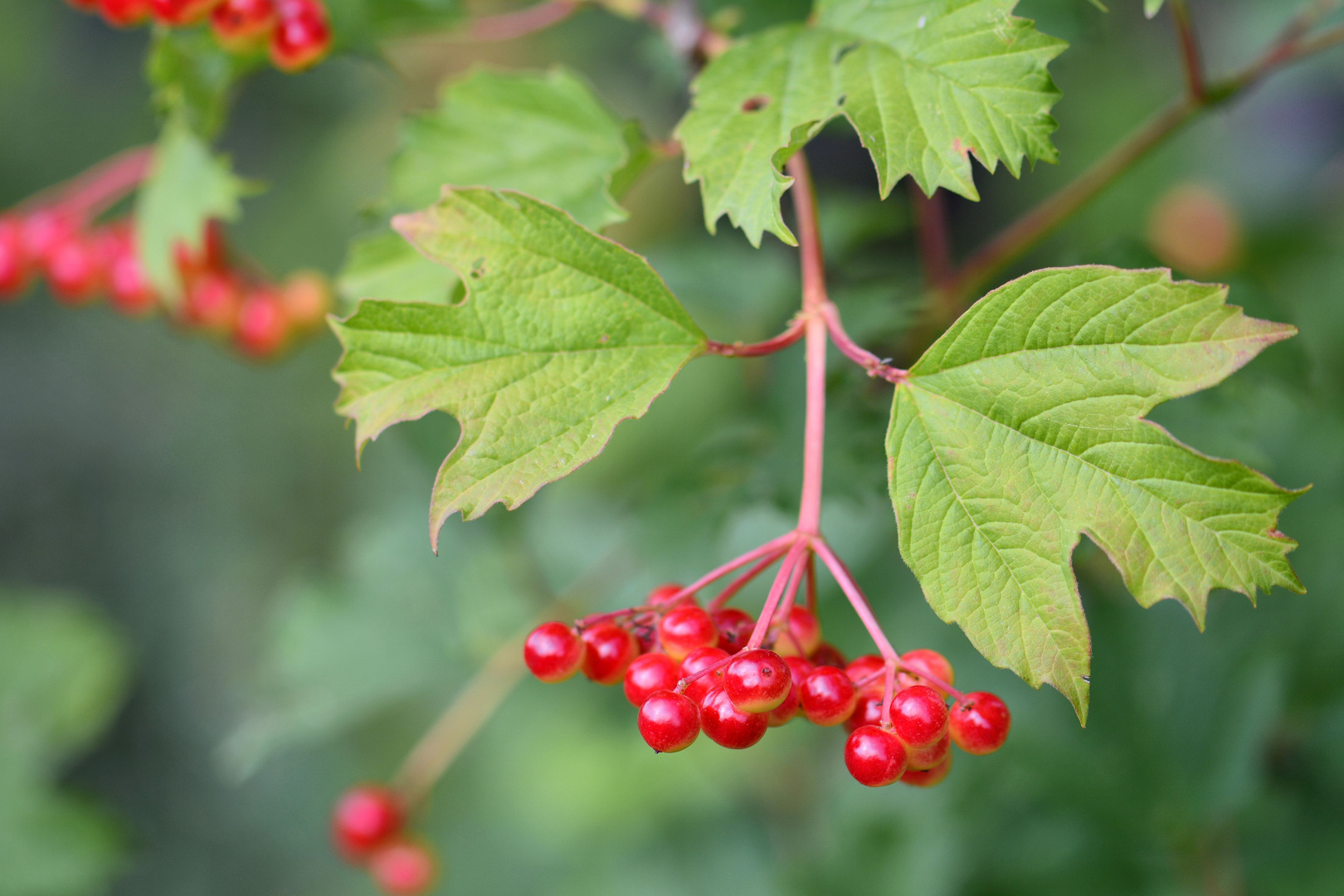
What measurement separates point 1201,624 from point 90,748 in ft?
8.03

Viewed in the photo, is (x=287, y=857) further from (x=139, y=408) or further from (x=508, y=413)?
(x=508, y=413)

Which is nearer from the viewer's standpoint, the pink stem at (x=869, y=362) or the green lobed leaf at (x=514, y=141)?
the pink stem at (x=869, y=362)

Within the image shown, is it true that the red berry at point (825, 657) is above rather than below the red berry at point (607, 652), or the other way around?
below

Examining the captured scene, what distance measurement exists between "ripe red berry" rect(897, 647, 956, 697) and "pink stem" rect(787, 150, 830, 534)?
9 cm

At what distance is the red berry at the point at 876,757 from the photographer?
1.66 feet

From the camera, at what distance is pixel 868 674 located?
22.4 inches

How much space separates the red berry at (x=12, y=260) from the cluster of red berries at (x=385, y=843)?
743 millimetres

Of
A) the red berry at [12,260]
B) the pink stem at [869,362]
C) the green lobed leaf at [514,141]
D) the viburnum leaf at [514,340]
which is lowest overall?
the pink stem at [869,362]

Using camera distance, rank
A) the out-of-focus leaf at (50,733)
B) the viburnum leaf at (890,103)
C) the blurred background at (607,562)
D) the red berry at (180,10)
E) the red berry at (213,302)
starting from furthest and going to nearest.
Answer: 1. the out-of-focus leaf at (50,733)
2. the red berry at (213,302)
3. the blurred background at (607,562)
4. the red berry at (180,10)
5. the viburnum leaf at (890,103)

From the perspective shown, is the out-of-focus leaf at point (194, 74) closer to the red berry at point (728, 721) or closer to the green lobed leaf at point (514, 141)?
the green lobed leaf at point (514, 141)

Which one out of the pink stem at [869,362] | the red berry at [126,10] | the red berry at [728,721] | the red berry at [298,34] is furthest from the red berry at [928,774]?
the red berry at [126,10]

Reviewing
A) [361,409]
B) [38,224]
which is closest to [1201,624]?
[361,409]

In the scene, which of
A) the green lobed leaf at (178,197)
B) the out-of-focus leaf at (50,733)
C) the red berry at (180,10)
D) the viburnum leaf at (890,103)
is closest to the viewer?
the viburnum leaf at (890,103)

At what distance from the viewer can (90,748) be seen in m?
2.25
